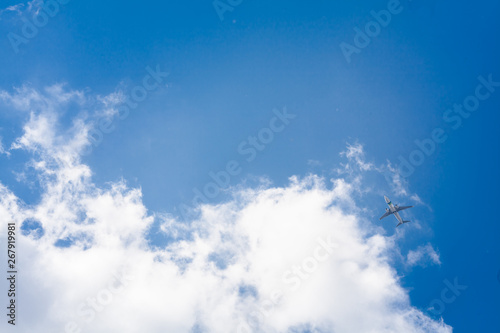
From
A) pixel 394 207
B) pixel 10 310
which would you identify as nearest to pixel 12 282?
pixel 10 310

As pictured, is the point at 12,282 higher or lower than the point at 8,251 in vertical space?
lower

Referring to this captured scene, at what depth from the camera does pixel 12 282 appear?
59688mm

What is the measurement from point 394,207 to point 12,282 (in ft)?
373

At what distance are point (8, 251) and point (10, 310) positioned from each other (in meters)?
12.7

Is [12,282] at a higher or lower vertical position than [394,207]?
lower

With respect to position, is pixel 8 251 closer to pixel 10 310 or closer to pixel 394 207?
pixel 10 310

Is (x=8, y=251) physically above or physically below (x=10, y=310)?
above

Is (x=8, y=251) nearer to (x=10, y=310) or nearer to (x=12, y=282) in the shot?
(x=12, y=282)

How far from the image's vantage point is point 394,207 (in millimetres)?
102375

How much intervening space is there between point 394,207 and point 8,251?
373 ft

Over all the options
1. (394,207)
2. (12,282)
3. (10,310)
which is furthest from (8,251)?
(394,207)

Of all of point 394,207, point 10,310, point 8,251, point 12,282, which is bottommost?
point 10,310

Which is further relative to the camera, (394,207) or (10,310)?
(394,207)

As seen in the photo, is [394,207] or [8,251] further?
[394,207]
